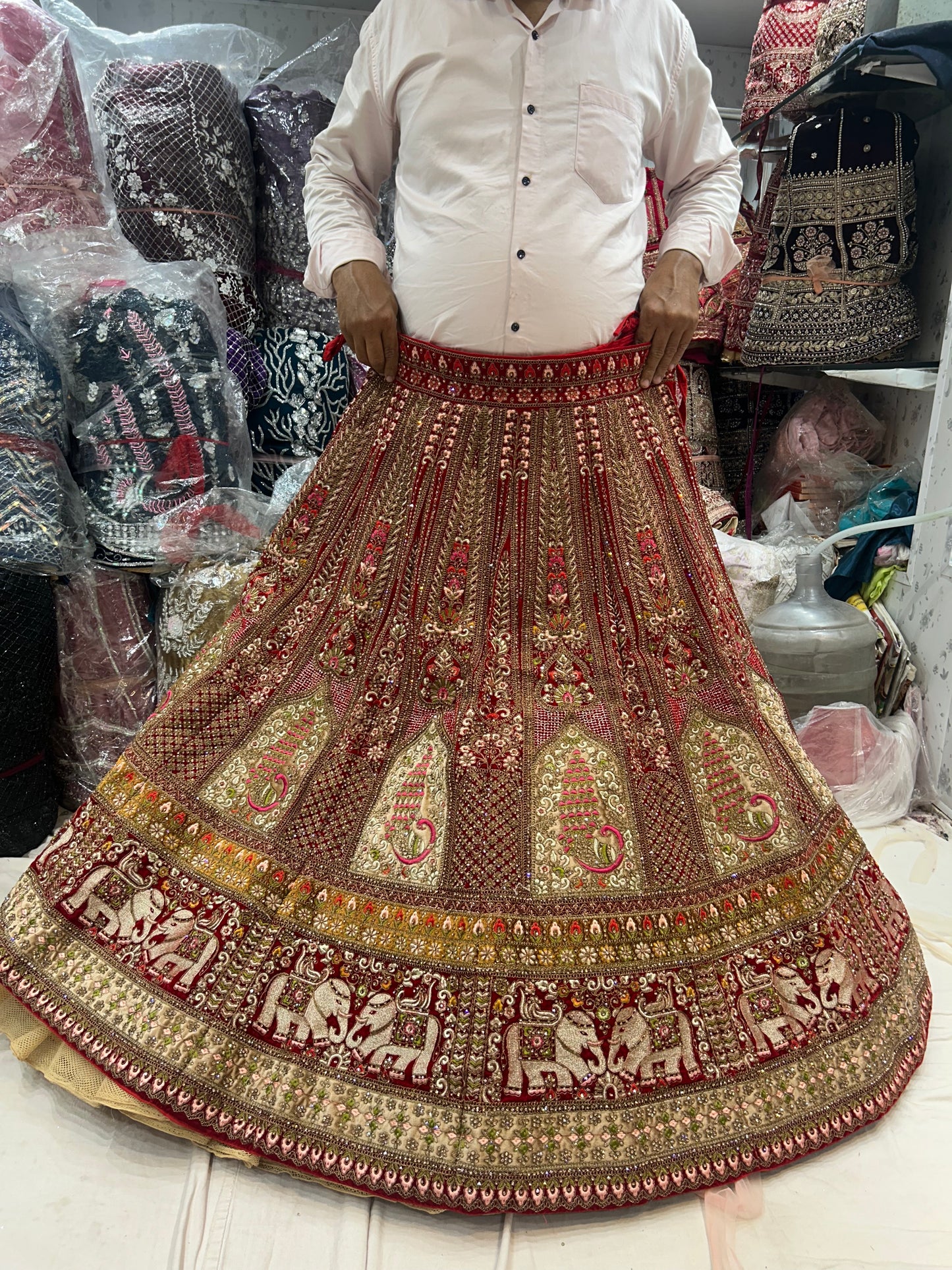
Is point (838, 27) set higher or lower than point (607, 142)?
higher

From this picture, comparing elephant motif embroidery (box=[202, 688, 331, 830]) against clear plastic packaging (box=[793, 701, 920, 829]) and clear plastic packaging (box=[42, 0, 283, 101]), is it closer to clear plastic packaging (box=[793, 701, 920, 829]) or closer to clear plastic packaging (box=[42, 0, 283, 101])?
clear plastic packaging (box=[793, 701, 920, 829])

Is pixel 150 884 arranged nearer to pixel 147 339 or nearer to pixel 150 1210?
pixel 150 1210

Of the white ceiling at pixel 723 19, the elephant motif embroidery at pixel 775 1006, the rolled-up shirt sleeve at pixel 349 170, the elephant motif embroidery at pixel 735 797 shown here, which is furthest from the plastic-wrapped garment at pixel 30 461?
the white ceiling at pixel 723 19

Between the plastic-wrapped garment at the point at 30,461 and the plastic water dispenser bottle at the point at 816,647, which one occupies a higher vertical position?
the plastic-wrapped garment at the point at 30,461

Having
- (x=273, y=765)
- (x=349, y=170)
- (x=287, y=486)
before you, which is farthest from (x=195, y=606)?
(x=349, y=170)

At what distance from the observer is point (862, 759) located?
214 cm

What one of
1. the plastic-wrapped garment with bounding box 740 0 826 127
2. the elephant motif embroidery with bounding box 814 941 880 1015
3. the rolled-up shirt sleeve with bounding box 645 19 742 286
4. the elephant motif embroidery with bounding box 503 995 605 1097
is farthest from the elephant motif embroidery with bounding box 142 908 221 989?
the plastic-wrapped garment with bounding box 740 0 826 127

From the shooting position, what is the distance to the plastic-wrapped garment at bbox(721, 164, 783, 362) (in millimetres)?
2641

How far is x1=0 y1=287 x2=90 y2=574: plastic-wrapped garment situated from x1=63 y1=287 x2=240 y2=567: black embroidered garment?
0.06 metres

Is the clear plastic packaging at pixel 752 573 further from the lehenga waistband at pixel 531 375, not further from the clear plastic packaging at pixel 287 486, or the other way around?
the lehenga waistband at pixel 531 375

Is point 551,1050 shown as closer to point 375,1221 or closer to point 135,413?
point 375,1221

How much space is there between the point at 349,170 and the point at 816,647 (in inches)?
58.2

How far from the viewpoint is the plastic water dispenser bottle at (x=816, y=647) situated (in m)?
2.25

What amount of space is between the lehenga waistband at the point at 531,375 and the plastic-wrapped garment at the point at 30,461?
949mm
